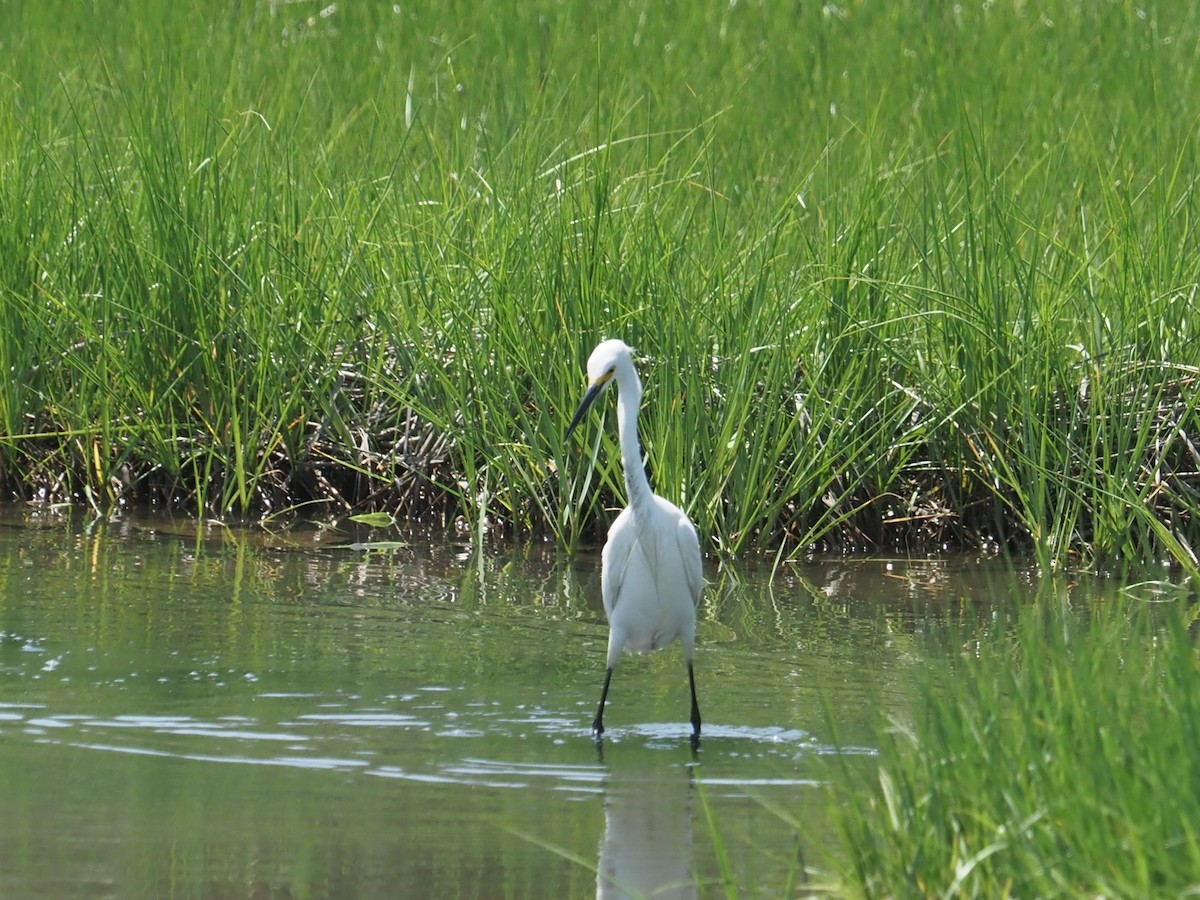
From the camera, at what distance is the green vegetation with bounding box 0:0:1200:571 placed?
615cm

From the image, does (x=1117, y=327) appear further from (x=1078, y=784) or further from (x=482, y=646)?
(x=1078, y=784)

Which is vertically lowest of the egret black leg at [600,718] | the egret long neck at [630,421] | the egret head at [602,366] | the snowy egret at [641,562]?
the egret black leg at [600,718]

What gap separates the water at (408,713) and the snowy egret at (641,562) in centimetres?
21

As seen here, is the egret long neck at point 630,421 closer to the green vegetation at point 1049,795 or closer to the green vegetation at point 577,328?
the green vegetation at point 577,328

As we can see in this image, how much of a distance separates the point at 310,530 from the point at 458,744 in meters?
2.58

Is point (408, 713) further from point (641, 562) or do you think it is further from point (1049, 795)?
point (1049, 795)

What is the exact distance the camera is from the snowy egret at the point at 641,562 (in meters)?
4.66

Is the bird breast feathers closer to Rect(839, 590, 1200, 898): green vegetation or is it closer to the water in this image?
the water

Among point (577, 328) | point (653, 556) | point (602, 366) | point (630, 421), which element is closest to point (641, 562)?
point (653, 556)

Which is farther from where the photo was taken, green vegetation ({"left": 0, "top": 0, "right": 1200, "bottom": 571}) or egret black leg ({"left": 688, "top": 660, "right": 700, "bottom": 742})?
green vegetation ({"left": 0, "top": 0, "right": 1200, "bottom": 571})

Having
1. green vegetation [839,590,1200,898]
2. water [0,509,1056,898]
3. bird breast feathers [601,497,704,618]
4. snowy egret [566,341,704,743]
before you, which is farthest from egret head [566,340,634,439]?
green vegetation [839,590,1200,898]

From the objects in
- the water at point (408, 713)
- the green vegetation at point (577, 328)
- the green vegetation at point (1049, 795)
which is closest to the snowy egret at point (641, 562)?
the water at point (408, 713)

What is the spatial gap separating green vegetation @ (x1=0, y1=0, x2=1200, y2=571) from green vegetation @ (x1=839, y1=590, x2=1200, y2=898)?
291cm

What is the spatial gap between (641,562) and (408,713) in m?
0.73
